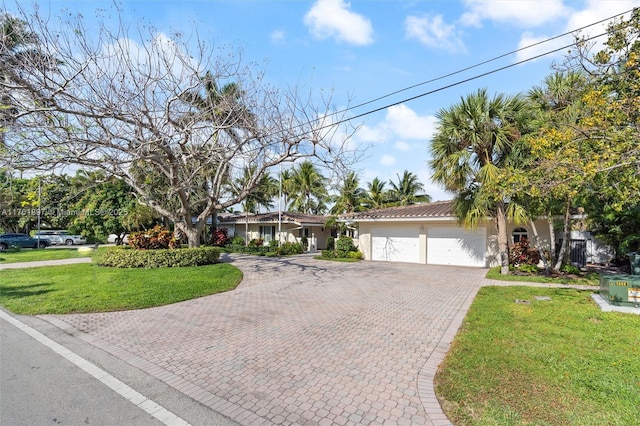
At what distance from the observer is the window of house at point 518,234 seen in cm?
1711

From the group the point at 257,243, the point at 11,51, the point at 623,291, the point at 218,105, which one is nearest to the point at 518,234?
the point at 623,291

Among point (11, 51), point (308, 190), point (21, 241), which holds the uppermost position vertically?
point (11, 51)

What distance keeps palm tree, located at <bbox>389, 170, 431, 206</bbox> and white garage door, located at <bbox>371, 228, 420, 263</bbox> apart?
16.1 metres

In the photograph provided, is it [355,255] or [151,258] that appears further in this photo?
[355,255]

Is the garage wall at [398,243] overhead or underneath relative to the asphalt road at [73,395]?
overhead

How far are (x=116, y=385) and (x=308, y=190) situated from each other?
113 ft

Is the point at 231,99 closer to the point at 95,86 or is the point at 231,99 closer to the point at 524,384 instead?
the point at 95,86

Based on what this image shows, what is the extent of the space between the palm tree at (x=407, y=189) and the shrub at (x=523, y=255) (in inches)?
794

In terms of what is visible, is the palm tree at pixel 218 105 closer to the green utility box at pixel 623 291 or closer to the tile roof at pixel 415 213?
the tile roof at pixel 415 213

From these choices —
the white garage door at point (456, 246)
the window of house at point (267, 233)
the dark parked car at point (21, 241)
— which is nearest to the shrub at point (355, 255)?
the white garage door at point (456, 246)

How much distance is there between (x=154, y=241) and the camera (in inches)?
635

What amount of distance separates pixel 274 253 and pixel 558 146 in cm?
1927

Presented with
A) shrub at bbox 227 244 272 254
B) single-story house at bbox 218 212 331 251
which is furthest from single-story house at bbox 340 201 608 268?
shrub at bbox 227 244 272 254

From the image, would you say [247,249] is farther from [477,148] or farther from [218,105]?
[477,148]
